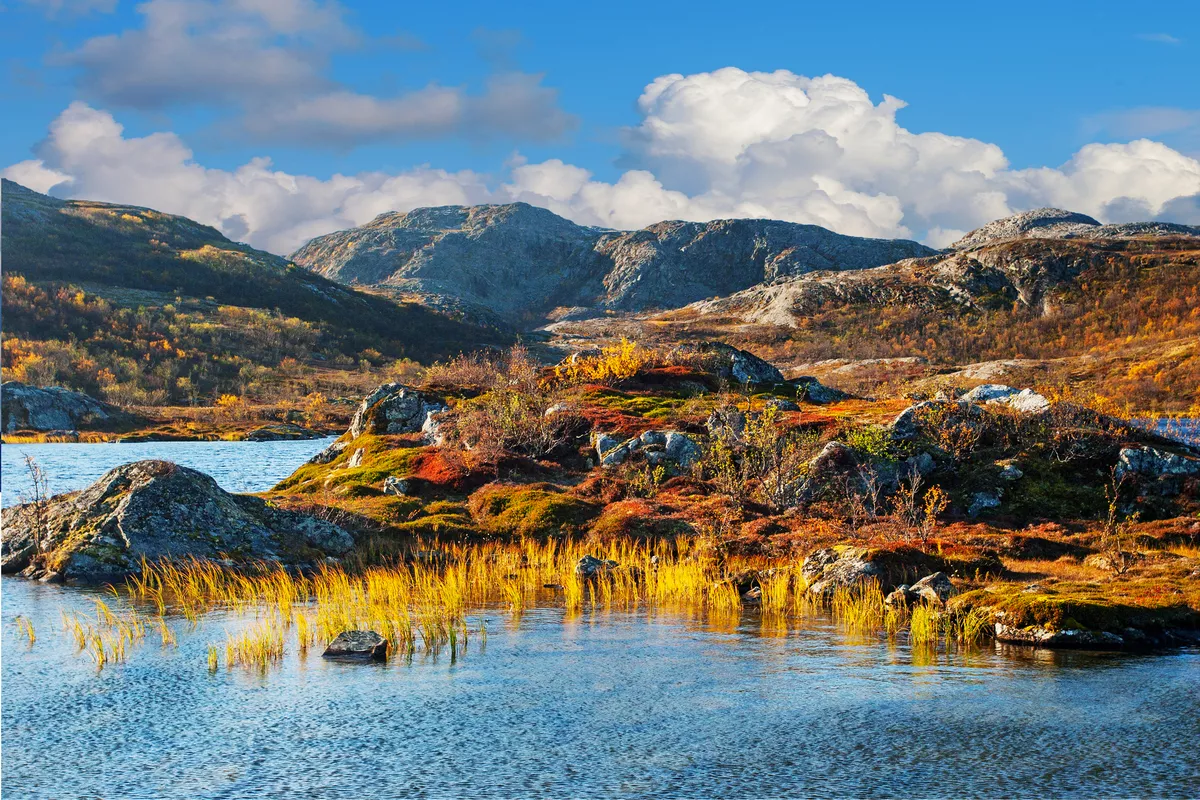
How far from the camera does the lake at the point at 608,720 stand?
490 inches

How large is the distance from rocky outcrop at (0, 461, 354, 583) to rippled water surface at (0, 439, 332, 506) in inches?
646

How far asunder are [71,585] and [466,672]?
55.6 feet

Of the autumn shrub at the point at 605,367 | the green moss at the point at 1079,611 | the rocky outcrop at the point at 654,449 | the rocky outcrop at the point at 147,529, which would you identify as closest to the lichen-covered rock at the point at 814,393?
the autumn shrub at the point at 605,367

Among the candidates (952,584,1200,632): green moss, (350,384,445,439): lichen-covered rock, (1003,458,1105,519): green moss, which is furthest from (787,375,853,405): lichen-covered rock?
(952,584,1200,632): green moss

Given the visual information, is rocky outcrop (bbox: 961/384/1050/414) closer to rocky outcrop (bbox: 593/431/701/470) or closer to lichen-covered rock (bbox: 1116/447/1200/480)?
lichen-covered rock (bbox: 1116/447/1200/480)

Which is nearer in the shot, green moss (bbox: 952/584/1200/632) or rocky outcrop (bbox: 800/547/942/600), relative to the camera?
green moss (bbox: 952/584/1200/632)

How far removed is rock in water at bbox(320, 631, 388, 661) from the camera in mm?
19391

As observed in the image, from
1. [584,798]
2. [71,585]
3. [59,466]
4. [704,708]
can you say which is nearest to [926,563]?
[704,708]

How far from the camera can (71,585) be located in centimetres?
2822

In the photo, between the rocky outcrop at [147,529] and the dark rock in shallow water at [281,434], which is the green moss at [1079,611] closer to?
the rocky outcrop at [147,529]

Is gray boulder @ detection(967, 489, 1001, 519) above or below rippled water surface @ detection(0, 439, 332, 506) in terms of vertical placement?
below

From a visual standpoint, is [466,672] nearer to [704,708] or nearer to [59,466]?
[704,708]

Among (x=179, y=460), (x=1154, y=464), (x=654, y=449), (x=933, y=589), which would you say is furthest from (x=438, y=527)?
(x=179, y=460)

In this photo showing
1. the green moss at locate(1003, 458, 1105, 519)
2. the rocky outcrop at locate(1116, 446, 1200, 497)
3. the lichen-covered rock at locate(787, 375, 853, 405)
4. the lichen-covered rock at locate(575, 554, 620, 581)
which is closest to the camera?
the lichen-covered rock at locate(575, 554, 620, 581)
